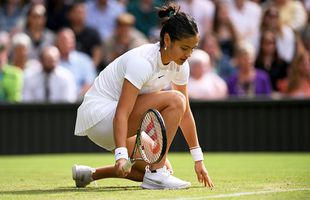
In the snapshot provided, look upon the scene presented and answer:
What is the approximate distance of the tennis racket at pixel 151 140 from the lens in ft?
19.8

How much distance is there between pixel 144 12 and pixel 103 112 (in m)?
8.41

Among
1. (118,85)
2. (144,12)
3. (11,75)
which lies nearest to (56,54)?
(11,75)

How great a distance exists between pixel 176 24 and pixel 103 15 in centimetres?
855

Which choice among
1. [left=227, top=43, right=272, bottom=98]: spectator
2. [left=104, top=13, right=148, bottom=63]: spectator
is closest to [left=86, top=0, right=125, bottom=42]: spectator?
[left=104, top=13, right=148, bottom=63]: spectator

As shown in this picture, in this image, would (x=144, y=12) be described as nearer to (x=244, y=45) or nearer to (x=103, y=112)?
(x=244, y=45)

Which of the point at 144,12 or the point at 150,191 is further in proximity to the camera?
the point at 144,12

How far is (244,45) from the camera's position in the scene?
525 inches

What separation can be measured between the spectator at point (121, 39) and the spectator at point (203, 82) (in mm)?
1185

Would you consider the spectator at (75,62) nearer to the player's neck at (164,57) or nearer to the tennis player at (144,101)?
the tennis player at (144,101)

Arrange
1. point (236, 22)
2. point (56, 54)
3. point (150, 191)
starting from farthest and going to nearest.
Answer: point (236, 22)
point (56, 54)
point (150, 191)

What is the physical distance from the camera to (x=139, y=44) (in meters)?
13.6

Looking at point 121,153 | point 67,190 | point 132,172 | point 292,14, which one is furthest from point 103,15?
point 121,153

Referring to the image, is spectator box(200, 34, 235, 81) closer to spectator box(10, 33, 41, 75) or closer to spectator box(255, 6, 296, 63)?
spectator box(255, 6, 296, 63)

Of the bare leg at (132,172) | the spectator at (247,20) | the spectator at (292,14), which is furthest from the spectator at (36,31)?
the bare leg at (132,172)
